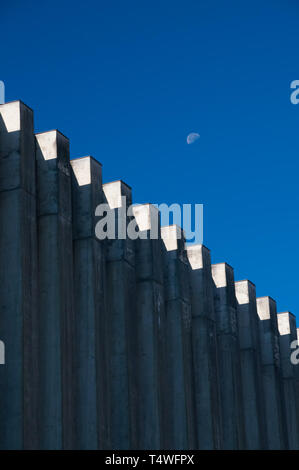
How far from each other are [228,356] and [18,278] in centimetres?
1399

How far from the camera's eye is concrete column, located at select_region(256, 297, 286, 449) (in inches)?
1476

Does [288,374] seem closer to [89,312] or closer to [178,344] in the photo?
[178,344]

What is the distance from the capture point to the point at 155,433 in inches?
1097

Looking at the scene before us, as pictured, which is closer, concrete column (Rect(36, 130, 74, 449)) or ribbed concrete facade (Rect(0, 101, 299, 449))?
ribbed concrete facade (Rect(0, 101, 299, 449))

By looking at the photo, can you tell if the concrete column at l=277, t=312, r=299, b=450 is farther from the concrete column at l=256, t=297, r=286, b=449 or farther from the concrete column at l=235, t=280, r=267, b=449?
the concrete column at l=235, t=280, r=267, b=449

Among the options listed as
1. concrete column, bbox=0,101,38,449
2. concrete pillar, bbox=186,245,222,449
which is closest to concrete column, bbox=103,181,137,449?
concrete column, bbox=0,101,38,449

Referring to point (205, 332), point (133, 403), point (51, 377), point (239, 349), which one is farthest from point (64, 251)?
point (239, 349)

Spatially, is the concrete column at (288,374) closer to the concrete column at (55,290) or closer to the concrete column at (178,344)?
the concrete column at (178,344)

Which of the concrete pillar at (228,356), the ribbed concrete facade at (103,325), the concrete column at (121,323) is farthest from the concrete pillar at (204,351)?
the concrete column at (121,323)

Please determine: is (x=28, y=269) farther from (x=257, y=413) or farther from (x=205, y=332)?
(x=257, y=413)

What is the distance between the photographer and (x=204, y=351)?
32625 mm

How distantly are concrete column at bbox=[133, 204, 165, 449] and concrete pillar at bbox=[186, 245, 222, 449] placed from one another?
10.0 ft

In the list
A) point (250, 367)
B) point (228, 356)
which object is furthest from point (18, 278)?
point (250, 367)

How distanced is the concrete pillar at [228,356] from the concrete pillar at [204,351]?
1.23 meters
